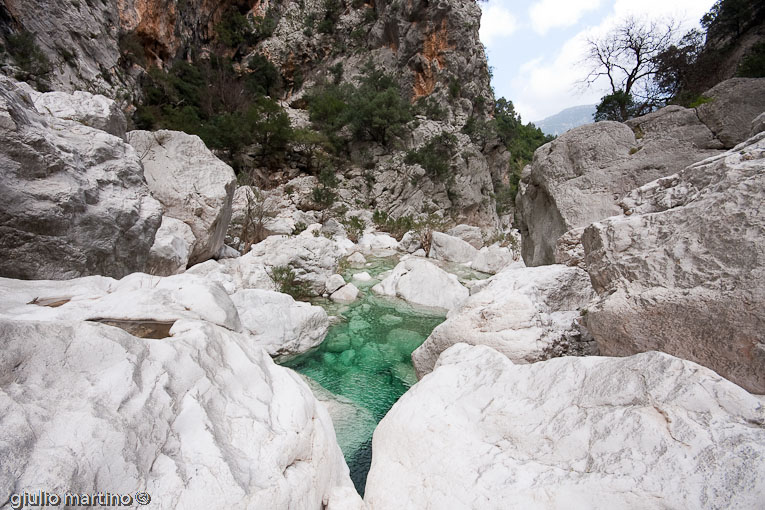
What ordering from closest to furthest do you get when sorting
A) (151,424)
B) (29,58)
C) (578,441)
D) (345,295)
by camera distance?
(151,424)
(578,441)
(345,295)
(29,58)

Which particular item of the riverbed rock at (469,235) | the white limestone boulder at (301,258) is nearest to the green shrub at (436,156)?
the riverbed rock at (469,235)

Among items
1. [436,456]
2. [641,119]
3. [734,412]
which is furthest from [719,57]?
[436,456]

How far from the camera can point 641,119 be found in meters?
4.82

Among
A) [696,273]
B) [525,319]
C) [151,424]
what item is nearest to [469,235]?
[525,319]

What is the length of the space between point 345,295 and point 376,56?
24740mm

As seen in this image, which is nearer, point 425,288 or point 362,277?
point 425,288

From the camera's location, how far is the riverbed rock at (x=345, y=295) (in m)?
7.61

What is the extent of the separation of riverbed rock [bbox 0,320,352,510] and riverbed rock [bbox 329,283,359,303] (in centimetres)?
546

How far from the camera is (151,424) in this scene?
4.82ft

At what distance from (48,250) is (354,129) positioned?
2120 centimetres

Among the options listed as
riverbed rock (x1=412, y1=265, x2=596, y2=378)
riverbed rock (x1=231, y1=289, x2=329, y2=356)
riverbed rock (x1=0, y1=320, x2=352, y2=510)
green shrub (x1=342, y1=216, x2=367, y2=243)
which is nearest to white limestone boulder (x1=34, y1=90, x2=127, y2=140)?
riverbed rock (x1=231, y1=289, x2=329, y2=356)

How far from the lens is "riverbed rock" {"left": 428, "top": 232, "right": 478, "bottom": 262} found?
1226 centimetres

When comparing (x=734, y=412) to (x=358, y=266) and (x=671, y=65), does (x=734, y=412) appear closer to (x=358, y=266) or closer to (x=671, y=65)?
(x=358, y=266)

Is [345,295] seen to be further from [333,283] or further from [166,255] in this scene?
[166,255]
